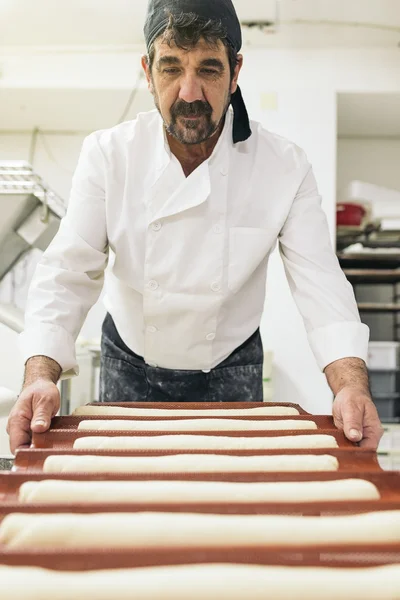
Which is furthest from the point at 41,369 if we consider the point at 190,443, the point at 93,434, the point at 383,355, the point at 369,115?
the point at 369,115

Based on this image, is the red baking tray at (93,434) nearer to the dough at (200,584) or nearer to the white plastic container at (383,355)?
the dough at (200,584)

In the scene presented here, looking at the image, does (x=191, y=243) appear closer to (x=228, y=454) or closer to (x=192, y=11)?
(x=192, y=11)

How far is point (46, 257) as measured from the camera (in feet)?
3.82

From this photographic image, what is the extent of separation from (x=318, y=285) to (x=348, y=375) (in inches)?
9.8

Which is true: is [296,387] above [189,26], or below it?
below

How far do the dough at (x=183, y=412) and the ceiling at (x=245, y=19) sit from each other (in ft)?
8.52

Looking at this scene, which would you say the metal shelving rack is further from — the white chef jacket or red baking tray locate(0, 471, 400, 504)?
red baking tray locate(0, 471, 400, 504)

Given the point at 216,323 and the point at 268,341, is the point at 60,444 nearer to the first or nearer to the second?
the point at 216,323

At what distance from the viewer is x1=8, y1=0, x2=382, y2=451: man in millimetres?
1104

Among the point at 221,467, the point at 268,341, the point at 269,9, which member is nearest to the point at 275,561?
the point at 221,467

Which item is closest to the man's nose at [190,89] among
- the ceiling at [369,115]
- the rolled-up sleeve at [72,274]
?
the rolled-up sleeve at [72,274]

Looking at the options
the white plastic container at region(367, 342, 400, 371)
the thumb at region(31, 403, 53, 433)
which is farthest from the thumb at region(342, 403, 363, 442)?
the white plastic container at region(367, 342, 400, 371)

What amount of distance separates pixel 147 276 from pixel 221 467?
671 mm

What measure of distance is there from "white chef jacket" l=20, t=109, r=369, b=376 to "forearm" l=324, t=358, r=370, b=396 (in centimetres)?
14
